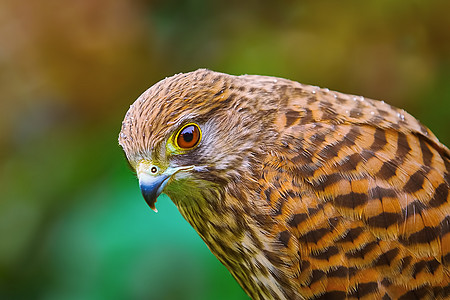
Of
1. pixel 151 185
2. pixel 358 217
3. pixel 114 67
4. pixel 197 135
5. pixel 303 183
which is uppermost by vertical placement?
pixel 197 135

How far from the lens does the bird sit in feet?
8.55

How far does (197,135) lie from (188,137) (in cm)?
5

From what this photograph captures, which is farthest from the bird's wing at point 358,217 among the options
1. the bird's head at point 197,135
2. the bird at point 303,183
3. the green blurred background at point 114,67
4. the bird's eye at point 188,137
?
the green blurred background at point 114,67

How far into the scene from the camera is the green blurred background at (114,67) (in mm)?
4746

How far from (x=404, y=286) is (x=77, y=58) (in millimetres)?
3376

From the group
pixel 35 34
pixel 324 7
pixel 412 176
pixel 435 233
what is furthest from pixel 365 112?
pixel 35 34

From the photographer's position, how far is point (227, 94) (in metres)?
2.81

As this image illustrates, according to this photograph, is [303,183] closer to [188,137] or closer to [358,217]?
[358,217]

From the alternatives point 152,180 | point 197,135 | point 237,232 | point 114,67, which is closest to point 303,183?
point 237,232

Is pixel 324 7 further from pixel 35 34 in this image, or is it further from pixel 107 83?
pixel 35 34

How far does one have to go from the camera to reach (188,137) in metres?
2.67

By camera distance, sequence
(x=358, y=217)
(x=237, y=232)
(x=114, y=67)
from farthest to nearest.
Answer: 1. (x=114, y=67)
2. (x=237, y=232)
3. (x=358, y=217)

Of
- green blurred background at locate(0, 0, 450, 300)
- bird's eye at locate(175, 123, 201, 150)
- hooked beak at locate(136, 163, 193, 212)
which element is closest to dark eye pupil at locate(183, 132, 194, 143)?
Result: bird's eye at locate(175, 123, 201, 150)

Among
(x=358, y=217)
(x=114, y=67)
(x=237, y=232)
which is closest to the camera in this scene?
(x=358, y=217)
